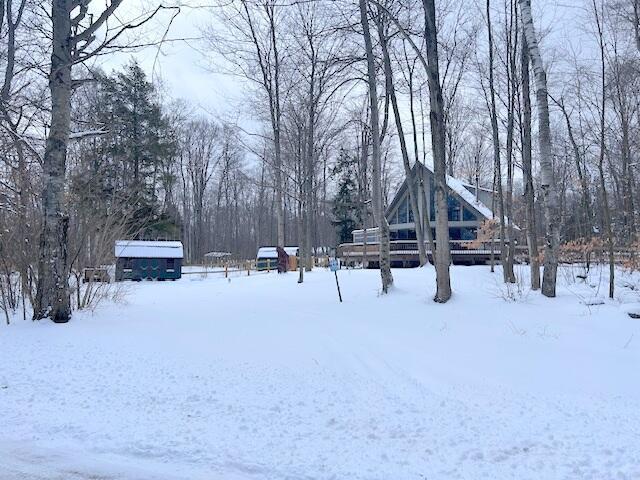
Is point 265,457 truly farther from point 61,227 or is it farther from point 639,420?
point 61,227

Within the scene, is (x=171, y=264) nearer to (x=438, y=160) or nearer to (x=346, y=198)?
(x=346, y=198)

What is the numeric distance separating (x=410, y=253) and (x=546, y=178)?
18.7 m

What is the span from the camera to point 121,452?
3.34m

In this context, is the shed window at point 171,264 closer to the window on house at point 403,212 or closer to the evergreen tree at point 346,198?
the window on house at point 403,212

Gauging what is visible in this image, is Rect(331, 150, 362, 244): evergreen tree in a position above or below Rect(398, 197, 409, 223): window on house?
above

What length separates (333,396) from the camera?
4.50 meters

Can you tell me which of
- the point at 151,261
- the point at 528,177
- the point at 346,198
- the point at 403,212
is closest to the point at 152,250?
the point at 151,261

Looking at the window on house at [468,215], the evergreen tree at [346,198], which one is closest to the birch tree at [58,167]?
the window on house at [468,215]

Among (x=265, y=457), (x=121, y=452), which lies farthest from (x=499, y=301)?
(x=121, y=452)

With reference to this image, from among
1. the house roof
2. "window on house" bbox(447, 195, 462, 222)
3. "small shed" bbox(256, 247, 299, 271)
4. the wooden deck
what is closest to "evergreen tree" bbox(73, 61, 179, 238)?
"small shed" bbox(256, 247, 299, 271)

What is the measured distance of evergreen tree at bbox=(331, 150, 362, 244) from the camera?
40.6 metres

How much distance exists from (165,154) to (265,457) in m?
33.3

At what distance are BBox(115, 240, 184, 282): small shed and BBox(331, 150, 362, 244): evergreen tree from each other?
17.6 m

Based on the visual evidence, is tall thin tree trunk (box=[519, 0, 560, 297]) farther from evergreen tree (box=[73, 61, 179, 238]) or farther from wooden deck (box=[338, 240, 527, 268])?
evergreen tree (box=[73, 61, 179, 238])
